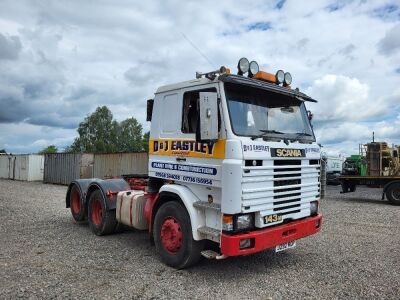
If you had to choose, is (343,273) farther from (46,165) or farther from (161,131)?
(46,165)

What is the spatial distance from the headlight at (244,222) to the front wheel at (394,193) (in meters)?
12.0

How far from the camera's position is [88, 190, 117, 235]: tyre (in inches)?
296

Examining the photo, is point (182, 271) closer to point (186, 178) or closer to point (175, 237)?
point (175, 237)

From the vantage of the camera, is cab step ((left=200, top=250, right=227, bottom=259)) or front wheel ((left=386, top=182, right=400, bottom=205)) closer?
cab step ((left=200, top=250, right=227, bottom=259))

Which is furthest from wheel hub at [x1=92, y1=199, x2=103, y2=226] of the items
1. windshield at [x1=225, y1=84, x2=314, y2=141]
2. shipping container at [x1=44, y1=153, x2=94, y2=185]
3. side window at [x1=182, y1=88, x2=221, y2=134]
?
shipping container at [x1=44, y1=153, x2=94, y2=185]

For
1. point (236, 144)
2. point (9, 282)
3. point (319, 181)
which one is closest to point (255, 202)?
point (236, 144)

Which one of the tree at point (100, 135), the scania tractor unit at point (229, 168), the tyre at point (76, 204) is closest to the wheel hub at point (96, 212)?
the tyre at point (76, 204)

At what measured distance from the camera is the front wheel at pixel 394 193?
14594 mm

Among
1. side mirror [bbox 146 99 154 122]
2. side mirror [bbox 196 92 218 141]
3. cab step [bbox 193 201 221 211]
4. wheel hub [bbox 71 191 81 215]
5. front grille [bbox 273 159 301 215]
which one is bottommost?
wheel hub [bbox 71 191 81 215]

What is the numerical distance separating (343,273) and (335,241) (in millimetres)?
2181

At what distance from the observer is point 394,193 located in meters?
14.7

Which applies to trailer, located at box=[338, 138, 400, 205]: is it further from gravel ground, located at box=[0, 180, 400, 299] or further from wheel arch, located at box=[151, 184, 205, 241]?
wheel arch, located at box=[151, 184, 205, 241]

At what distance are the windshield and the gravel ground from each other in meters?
2.08

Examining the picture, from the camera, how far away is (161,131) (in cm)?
609
